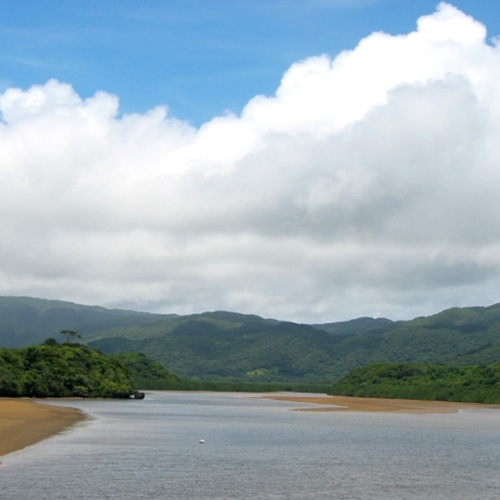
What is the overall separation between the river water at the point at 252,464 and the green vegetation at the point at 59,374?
69.4 m

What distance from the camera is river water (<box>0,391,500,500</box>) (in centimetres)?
3962

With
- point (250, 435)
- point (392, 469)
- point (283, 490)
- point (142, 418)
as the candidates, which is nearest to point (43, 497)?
point (283, 490)

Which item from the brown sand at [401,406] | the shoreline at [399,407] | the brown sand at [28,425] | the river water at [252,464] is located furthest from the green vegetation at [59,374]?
the river water at [252,464]

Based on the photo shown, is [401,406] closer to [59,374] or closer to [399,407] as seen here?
[399,407]

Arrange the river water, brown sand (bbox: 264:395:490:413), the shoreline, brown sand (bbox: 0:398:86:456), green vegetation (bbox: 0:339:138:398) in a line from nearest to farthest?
the river water, brown sand (bbox: 0:398:86:456), the shoreline, brown sand (bbox: 264:395:490:413), green vegetation (bbox: 0:339:138:398)

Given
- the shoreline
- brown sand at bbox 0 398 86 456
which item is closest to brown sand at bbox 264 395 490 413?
the shoreline

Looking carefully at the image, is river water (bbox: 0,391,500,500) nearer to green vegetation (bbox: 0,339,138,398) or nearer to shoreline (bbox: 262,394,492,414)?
shoreline (bbox: 262,394,492,414)

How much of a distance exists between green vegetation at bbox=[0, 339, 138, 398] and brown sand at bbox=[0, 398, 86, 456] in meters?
52.4

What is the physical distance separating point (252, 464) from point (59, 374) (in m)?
116

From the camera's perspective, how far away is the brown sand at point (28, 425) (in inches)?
2226

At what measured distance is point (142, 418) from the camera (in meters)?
93.6

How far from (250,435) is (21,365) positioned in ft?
299

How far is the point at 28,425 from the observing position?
232ft

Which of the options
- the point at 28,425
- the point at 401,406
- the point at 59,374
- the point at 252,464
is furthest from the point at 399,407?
the point at 252,464
